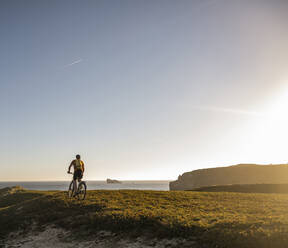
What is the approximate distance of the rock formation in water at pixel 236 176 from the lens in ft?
326

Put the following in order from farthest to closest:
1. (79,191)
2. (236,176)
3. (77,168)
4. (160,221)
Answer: (236,176), (79,191), (77,168), (160,221)

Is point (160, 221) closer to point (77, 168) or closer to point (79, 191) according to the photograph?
point (77, 168)

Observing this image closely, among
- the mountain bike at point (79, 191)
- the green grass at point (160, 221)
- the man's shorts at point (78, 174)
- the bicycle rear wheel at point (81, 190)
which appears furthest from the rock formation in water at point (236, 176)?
the man's shorts at point (78, 174)

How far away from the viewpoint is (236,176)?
11519 centimetres

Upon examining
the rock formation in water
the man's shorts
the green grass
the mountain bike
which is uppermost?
the rock formation in water

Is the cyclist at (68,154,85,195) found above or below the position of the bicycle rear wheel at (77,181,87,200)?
above

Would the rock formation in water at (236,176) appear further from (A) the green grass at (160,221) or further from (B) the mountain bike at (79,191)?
(B) the mountain bike at (79,191)

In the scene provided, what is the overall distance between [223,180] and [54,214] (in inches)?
4478

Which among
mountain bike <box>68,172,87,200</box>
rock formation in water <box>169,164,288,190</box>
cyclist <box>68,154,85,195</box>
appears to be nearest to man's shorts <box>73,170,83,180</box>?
cyclist <box>68,154,85,195</box>

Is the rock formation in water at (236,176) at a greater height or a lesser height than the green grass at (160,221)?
greater

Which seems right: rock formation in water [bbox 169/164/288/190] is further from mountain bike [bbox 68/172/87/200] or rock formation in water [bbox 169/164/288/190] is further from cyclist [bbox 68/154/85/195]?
cyclist [bbox 68/154/85/195]

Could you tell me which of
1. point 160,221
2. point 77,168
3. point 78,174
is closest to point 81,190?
point 78,174

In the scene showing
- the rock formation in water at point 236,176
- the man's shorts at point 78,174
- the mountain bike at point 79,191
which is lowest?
the mountain bike at point 79,191

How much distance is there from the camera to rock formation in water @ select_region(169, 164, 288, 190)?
99.4 m
